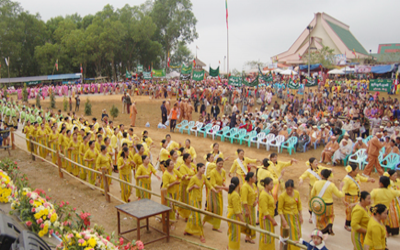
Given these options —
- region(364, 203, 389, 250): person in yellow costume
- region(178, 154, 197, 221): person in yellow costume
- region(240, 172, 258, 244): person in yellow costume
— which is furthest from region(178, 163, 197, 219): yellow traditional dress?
region(364, 203, 389, 250): person in yellow costume

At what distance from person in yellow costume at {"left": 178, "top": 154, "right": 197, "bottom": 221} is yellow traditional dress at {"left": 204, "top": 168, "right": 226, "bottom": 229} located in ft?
2.06

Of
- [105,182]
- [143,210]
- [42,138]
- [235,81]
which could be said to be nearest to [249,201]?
[143,210]

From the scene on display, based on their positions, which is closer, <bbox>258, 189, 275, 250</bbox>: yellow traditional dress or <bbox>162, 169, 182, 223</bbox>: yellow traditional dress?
<bbox>258, 189, 275, 250</bbox>: yellow traditional dress

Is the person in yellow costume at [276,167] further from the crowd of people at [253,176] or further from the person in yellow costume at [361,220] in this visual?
the person in yellow costume at [361,220]

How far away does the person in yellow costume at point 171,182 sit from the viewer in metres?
6.82

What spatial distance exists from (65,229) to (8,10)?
45259mm

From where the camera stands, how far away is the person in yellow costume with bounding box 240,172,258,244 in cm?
→ 583

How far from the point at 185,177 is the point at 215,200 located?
34.9 inches

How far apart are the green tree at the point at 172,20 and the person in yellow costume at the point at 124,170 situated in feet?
152

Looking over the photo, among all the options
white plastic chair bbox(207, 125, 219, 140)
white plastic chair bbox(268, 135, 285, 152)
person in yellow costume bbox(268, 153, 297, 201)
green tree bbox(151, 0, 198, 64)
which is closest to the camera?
person in yellow costume bbox(268, 153, 297, 201)

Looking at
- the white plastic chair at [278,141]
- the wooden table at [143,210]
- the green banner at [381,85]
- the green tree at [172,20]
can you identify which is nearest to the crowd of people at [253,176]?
the white plastic chair at [278,141]

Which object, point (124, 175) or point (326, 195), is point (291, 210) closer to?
point (326, 195)

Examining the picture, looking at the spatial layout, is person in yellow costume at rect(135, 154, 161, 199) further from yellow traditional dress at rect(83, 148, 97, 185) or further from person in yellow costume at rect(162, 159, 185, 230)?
yellow traditional dress at rect(83, 148, 97, 185)

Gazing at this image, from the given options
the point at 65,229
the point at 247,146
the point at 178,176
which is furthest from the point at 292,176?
the point at 65,229
